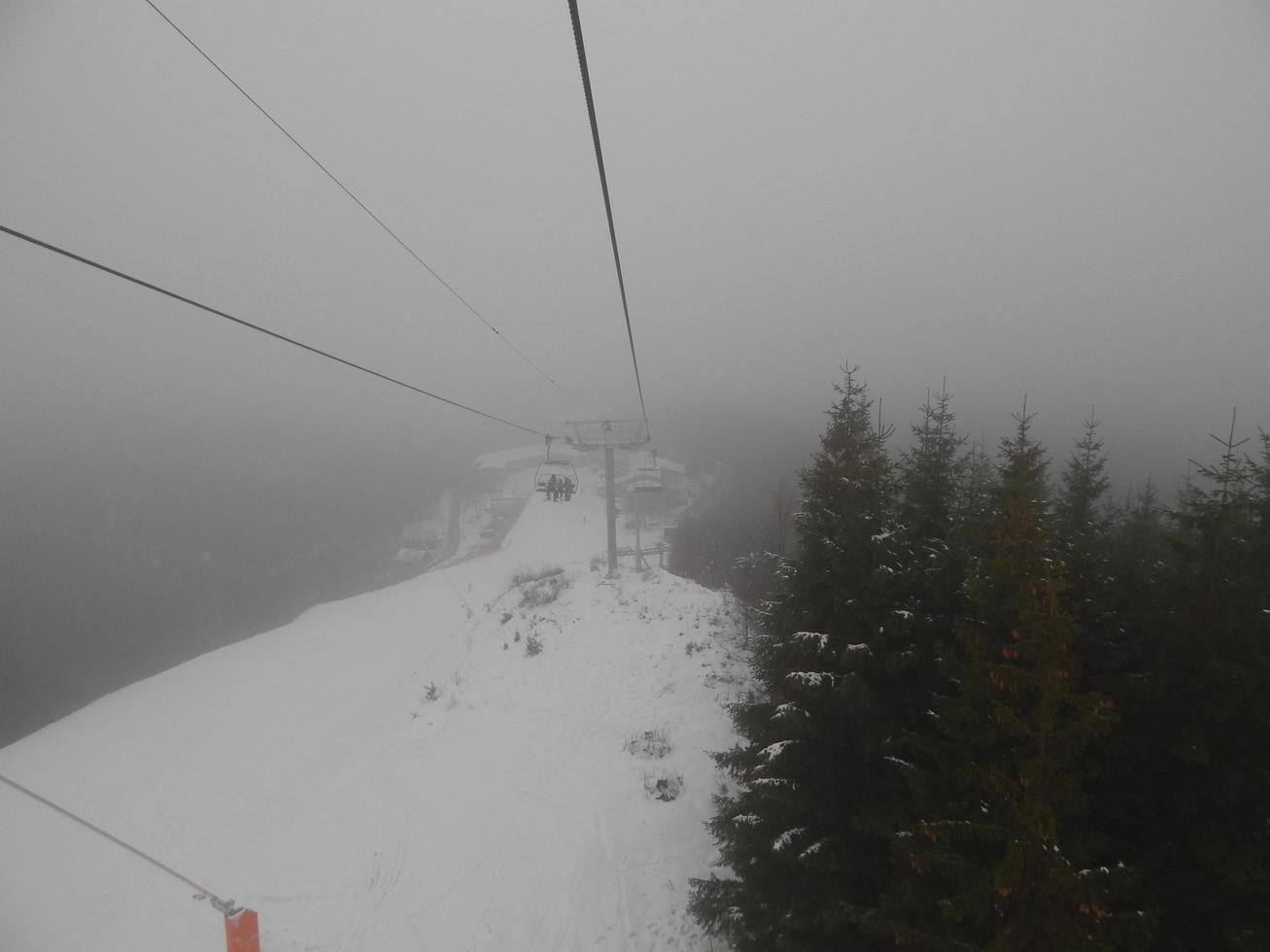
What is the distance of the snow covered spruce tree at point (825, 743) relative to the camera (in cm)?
528

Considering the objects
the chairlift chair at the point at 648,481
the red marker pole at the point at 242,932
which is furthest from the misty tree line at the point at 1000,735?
the chairlift chair at the point at 648,481

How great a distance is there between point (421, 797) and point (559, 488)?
1368 centimetres

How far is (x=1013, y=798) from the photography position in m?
3.48

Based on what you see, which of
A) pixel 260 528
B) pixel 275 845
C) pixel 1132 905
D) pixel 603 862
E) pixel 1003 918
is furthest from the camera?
pixel 260 528

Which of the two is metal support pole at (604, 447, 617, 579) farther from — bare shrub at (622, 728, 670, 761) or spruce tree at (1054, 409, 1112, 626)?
spruce tree at (1054, 409, 1112, 626)

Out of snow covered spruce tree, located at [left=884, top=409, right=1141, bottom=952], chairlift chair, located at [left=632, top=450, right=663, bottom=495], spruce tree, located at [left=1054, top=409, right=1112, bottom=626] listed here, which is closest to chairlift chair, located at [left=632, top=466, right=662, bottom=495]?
chairlift chair, located at [left=632, top=450, right=663, bottom=495]

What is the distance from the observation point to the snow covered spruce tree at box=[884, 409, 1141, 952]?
328 cm

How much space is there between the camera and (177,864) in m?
10.5

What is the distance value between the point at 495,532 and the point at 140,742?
3718cm

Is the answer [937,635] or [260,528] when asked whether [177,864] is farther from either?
[260,528]

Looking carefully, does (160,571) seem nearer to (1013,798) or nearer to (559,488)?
(559,488)

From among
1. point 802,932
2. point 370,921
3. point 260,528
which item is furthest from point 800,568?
point 260,528

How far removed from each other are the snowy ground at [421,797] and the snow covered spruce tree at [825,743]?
2539 millimetres

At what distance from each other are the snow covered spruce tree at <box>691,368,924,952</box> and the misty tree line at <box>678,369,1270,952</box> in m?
0.03
